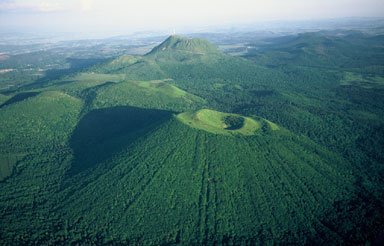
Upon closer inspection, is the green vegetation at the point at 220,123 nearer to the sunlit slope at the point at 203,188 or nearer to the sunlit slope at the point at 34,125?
the sunlit slope at the point at 203,188

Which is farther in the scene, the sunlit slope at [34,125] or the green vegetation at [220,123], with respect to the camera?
the sunlit slope at [34,125]

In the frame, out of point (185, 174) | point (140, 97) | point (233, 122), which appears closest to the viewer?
point (185, 174)

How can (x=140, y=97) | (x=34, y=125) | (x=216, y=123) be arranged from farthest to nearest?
(x=140, y=97)
(x=34, y=125)
(x=216, y=123)

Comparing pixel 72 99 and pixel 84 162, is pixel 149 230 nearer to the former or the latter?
pixel 84 162

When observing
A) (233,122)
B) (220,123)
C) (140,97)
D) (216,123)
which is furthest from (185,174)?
(140,97)

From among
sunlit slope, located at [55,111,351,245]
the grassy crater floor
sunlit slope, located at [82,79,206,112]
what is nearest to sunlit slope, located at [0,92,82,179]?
sunlit slope, located at [82,79,206,112]

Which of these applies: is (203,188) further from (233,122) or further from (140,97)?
(140,97)

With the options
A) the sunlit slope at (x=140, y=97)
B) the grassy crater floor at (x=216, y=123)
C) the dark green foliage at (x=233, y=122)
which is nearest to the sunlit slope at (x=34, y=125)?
the sunlit slope at (x=140, y=97)

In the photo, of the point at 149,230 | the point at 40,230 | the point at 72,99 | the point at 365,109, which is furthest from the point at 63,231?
the point at 365,109
